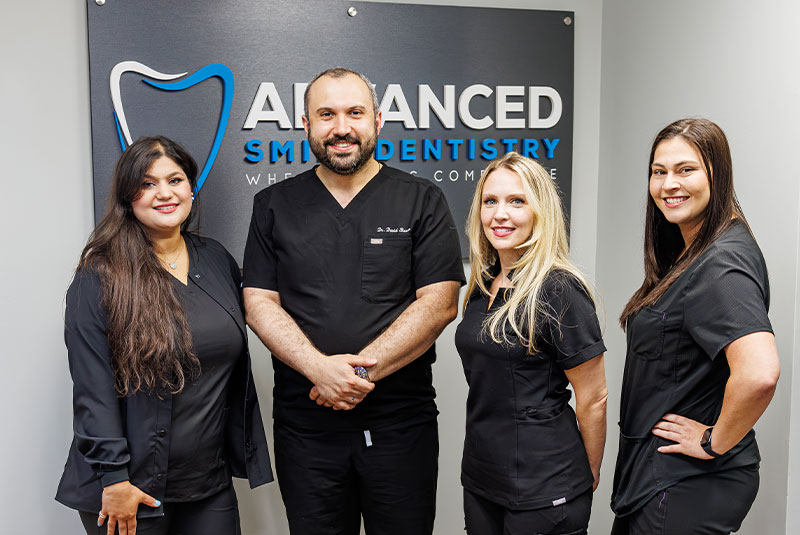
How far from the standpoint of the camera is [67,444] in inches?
107

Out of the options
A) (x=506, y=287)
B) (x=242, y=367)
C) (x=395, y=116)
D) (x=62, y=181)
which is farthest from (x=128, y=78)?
(x=506, y=287)

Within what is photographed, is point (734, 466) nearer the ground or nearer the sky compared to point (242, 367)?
nearer the ground

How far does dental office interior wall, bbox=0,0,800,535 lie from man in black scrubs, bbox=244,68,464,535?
70 centimetres

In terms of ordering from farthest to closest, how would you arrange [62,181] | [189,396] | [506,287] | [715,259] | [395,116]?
[395,116] < [62,181] < [189,396] < [506,287] < [715,259]

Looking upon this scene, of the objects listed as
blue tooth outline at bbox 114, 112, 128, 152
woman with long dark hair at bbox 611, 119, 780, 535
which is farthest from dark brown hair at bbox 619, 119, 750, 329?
blue tooth outline at bbox 114, 112, 128, 152

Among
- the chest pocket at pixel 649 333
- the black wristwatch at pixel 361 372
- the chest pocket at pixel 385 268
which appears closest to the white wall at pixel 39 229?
the chest pocket at pixel 385 268

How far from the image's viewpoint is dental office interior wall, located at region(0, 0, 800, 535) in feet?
6.89

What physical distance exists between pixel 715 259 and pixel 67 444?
2.26 metres

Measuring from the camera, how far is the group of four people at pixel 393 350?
1.76 meters

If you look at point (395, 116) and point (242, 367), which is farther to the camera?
point (395, 116)

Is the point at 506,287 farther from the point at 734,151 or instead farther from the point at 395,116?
the point at 395,116

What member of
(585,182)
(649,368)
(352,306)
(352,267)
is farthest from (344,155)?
(585,182)

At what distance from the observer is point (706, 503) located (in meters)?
1.73

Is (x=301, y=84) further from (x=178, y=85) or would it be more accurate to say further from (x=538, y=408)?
(x=538, y=408)
